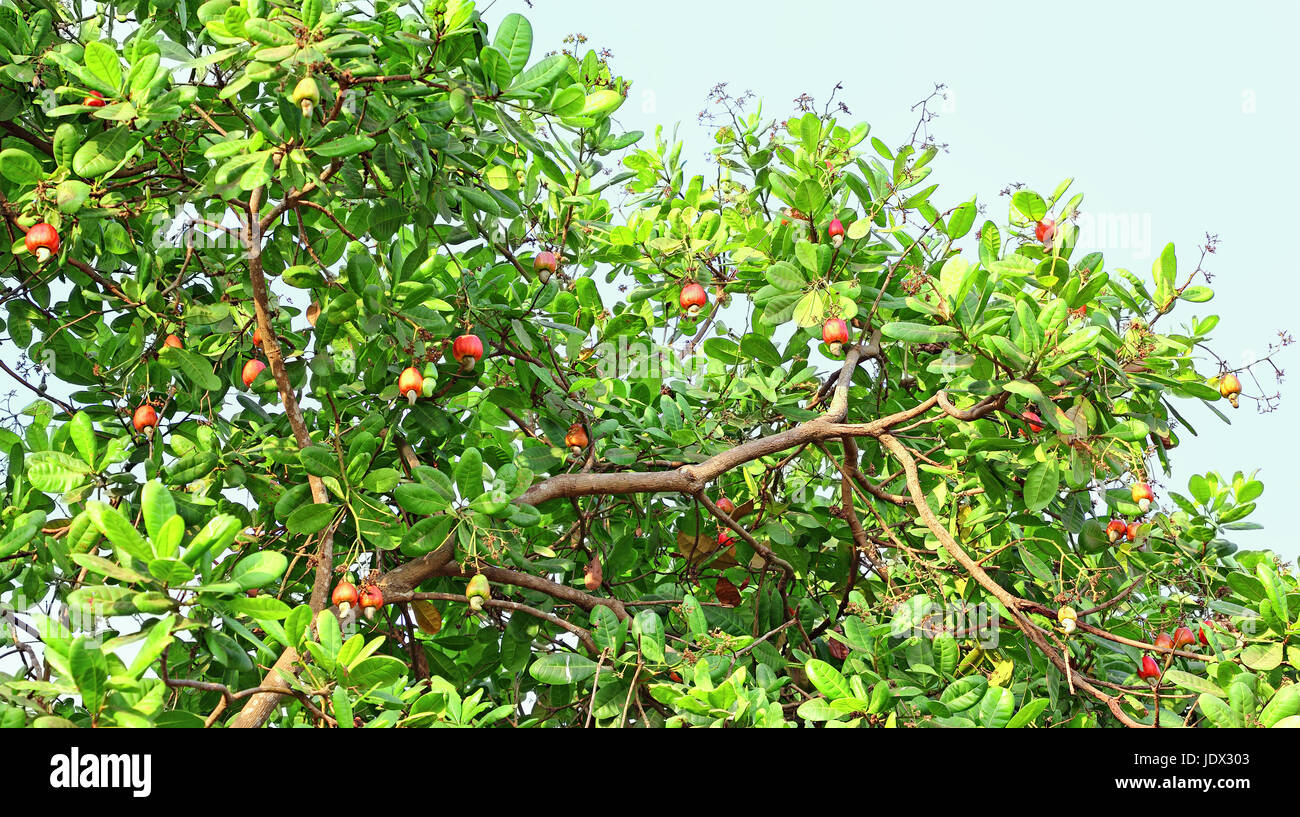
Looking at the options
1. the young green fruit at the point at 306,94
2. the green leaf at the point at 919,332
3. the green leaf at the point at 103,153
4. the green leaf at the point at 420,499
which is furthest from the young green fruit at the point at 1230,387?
the green leaf at the point at 103,153

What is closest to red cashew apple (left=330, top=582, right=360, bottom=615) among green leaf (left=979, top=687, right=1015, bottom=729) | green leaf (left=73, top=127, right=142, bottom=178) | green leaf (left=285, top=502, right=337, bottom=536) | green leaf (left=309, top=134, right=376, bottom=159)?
green leaf (left=285, top=502, right=337, bottom=536)

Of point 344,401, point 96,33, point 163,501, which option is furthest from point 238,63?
point 163,501

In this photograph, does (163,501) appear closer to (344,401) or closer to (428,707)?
(428,707)

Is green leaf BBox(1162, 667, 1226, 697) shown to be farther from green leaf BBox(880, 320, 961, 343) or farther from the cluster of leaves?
green leaf BBox(880, 320, 961, 343)

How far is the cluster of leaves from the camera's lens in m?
2.49

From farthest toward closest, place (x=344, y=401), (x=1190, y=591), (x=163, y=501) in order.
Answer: (x=1190, y=591), (x=344, y=401), (x=163, y=501)

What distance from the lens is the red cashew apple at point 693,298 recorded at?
3.56m

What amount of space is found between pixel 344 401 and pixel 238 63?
41.7 inches

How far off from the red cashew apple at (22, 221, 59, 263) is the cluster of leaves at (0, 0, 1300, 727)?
85mm

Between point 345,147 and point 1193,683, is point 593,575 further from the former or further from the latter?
point 1193,683

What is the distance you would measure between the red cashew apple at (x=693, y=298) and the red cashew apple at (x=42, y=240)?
73.9 inches

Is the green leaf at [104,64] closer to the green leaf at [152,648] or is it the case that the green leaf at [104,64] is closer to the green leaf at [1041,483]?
the green leaf at [152,648]
